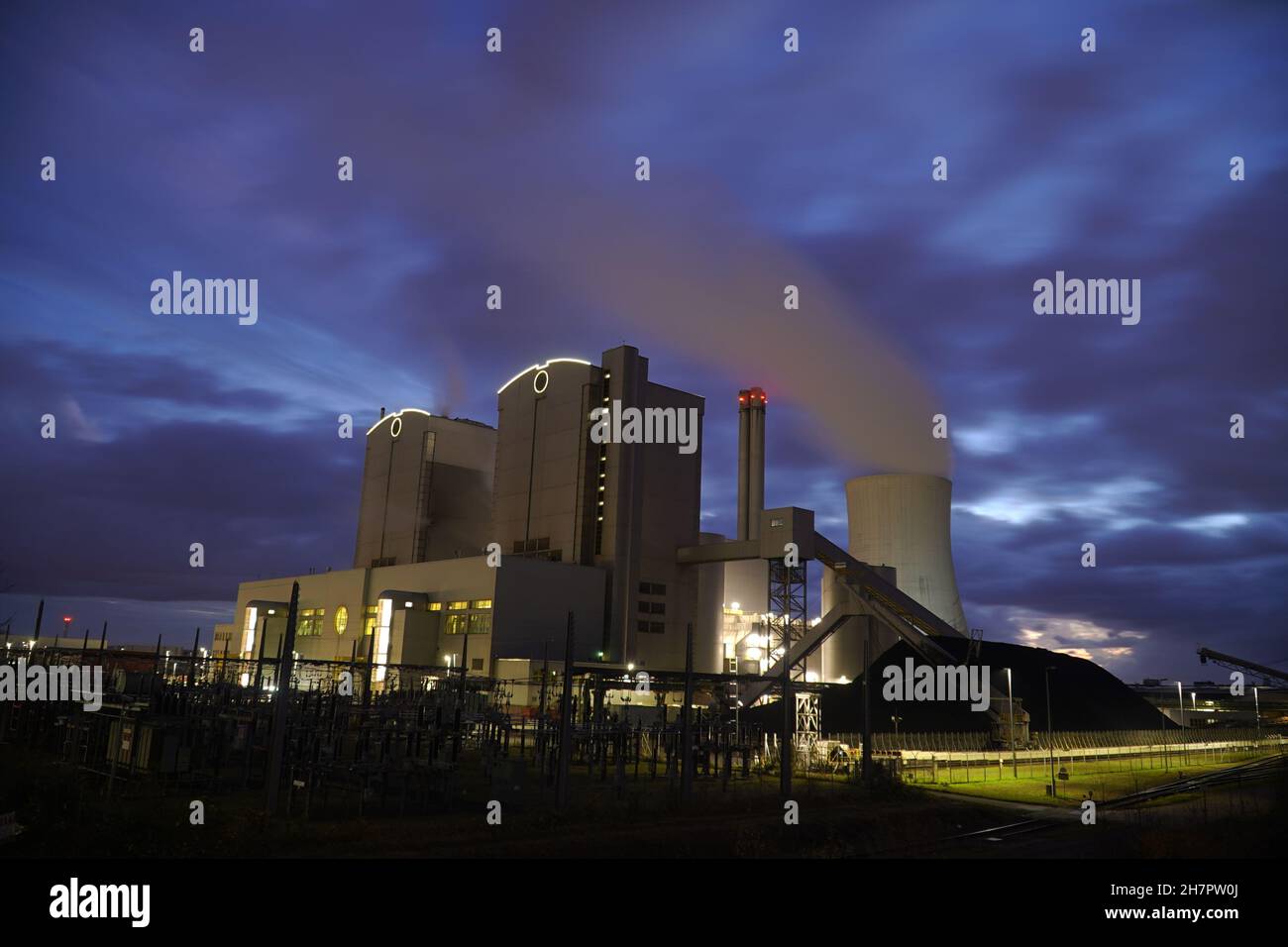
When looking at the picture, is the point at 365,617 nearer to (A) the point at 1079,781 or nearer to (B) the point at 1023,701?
(B) the point at 1023,701

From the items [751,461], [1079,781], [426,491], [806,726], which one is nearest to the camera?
[1079,781]

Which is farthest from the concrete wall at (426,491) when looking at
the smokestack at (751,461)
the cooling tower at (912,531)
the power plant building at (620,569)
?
the cooling tower at (912,531)

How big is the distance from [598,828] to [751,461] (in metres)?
60.4

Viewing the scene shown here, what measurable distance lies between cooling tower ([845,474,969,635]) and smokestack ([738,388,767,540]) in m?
16.0

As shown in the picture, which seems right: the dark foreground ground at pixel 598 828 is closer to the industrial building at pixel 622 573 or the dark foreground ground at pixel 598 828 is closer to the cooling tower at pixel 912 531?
the industrial building at pixel 622 573

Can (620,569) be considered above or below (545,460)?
below

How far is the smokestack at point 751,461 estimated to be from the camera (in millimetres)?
76000

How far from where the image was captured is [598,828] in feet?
63.3

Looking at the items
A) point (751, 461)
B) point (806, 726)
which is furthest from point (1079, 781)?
point (751, 461)

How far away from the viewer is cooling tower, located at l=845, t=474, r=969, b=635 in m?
59.2
